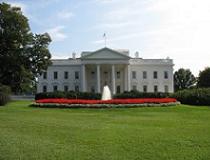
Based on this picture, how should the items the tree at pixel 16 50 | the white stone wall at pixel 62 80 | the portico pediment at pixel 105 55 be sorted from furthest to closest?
the white stone wall at pixel 62 80
the portico pediment at pixel 105 55
the tree at pixel 16 50

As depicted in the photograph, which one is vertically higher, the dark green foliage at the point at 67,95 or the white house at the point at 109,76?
the white house at the point at 109,76

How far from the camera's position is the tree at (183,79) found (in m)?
103

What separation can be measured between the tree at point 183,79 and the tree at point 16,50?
2476 inches

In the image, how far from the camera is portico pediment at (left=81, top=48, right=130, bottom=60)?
7150 centimetres

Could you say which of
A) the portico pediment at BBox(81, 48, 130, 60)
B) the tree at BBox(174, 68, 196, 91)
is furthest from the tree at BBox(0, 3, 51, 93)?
Answer: the tree at BBox(174, 68, 196, 91)

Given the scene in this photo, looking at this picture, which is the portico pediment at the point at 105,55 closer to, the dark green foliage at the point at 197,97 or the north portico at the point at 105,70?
the north portico at the point at 105,70

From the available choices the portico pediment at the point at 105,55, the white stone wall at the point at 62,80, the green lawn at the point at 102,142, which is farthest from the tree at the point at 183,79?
the green lawn at the point at 102,142

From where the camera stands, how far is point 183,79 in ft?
338

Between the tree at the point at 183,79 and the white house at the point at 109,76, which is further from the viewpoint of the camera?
the tree at the point at 183,79

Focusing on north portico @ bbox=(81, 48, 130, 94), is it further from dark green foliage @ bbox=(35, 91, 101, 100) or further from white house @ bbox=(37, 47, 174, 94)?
dark green foliage @ bbox=(35, 91, 101, 100)

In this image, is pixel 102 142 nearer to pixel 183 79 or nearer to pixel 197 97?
pixel 197 97

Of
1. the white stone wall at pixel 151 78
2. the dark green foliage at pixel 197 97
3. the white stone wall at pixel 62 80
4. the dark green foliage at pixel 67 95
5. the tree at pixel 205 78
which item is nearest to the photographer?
the dark green foliage at pixel 197 97

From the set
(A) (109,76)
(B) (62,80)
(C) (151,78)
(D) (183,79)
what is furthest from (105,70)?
(D) (183,79)

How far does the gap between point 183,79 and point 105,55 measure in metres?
37.2
